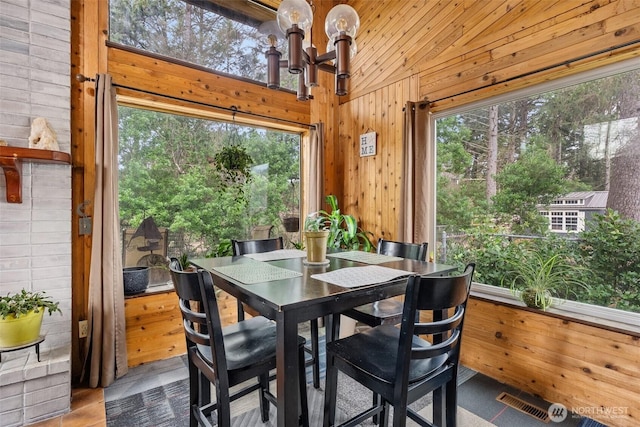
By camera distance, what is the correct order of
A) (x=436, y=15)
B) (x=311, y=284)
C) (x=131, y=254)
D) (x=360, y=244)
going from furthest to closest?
(x=360, y=244) → (x=436, y=15) → (x=131, y=254) → (x=311, y=284)

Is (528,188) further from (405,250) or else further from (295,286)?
(295,286)

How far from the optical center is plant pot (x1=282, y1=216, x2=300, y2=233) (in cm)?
353

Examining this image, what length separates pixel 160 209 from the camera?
272 cm

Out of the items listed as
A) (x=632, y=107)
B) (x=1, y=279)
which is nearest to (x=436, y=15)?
(x=632, y=107)

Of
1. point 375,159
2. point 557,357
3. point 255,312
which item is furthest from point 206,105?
point 557,357

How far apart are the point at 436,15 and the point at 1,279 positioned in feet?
12.5

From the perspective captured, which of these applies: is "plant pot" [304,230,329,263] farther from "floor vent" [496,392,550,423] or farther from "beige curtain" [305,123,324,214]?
"beige curtain" [305,123,324,214]

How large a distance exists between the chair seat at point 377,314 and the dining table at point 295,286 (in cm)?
31

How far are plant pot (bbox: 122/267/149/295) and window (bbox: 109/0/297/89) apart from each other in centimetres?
183

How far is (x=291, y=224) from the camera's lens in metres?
3.57

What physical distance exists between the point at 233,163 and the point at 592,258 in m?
2.83

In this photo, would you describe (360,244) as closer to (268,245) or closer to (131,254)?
(268,245)

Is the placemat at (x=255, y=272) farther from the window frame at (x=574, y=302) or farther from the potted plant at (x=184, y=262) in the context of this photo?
the window frame at (x=574, y=302)

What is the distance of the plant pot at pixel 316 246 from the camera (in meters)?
1.80
